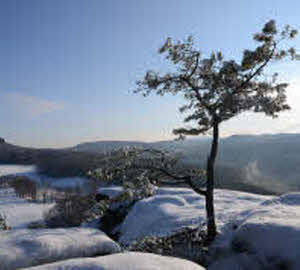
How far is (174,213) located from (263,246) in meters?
6.82

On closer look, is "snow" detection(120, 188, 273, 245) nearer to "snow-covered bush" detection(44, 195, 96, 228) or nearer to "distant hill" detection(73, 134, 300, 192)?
"snow-covered bush" detection(44, 195, 96, 228)

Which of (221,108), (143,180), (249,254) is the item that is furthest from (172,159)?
(249,254)

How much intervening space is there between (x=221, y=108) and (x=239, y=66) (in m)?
1.44

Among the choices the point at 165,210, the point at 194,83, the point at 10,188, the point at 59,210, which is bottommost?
the point at 10,188

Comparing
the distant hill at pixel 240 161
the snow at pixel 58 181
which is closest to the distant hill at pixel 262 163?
A: the distant hill at pixel 240 161

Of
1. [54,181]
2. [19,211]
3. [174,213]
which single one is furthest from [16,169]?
[174,213]

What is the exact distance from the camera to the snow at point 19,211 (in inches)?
2372

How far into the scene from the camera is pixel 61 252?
385 centimetres

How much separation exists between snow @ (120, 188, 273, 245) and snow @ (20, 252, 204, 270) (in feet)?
21.5

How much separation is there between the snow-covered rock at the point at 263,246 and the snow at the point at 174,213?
2753mm

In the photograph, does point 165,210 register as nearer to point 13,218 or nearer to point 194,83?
point 194,83

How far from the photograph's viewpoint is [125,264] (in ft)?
9.25

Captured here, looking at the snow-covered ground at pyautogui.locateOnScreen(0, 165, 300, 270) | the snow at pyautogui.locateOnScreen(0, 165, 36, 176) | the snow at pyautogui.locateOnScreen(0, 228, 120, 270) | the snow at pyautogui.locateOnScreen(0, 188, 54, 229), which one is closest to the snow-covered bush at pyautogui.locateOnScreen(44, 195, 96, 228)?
the snow at pyautogui.locateOnScreen(0, 188, 54, 229)

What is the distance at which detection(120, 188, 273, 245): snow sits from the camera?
10367 mm
